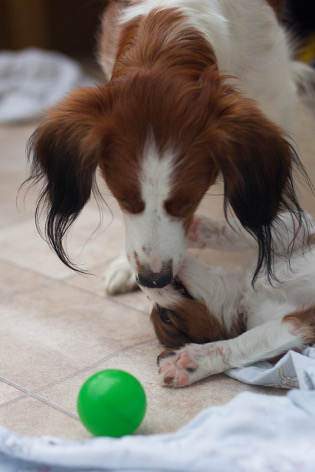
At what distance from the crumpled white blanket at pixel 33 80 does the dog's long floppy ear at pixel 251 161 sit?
3242mm

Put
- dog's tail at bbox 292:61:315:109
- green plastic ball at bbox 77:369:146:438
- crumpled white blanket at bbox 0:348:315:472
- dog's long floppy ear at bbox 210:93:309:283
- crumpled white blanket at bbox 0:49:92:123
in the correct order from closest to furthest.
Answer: crumpled white blanket at bbox 0:348:315:472
green plastic ball at bbox 77:369:146:438
dog's long floppy ear at bbox 210:93:309:283
dog's tail at bbox 292:61:315:109
crumpled white blanket at bbox 0:49:92:123

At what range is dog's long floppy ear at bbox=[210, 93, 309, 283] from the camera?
1418mm

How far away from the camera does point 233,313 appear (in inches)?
62.2

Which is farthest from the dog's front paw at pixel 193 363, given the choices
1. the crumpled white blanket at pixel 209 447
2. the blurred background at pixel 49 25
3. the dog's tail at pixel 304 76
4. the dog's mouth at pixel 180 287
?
the blurred background at pixel 49 25

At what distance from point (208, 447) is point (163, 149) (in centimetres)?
62

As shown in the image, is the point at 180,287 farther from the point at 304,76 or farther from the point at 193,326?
the point at 304,76

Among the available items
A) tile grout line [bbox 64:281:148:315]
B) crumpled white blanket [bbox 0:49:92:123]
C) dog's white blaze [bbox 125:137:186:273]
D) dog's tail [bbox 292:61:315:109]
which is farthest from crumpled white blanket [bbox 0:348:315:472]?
crumpled white blanket [bbox 0:49:92:123]

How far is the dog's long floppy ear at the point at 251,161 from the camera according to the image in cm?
142

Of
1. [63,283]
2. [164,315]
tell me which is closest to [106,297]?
[63,283]

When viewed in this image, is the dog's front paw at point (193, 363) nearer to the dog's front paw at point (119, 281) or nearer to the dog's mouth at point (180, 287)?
the dog's mouth at point (180, 287)

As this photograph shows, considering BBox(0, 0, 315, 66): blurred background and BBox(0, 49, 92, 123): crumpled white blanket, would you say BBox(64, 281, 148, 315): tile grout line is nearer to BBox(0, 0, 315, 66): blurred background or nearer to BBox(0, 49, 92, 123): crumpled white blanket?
BBox(0, 49, 92, 123): crumpled white blanket

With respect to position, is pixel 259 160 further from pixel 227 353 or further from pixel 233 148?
pixel 227 353

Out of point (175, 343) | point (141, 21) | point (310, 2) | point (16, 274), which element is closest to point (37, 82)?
point (310, 2)

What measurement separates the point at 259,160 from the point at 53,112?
49 cm
